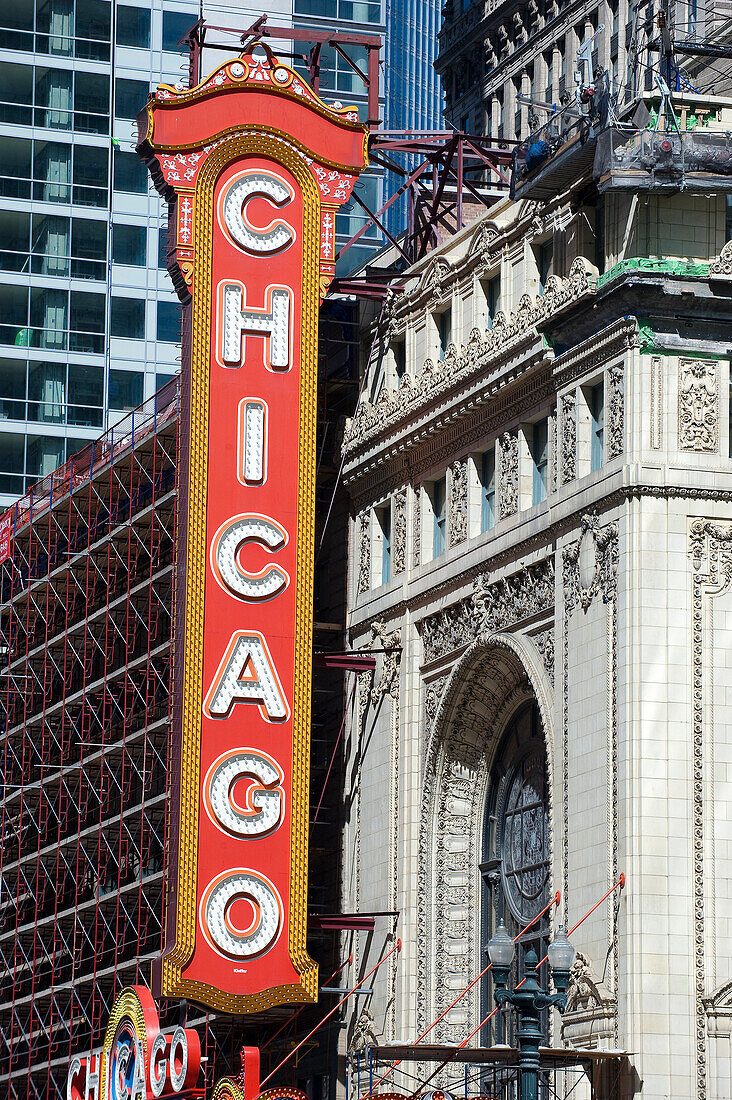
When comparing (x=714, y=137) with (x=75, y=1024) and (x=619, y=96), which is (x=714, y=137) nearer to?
(x=619, y=96)

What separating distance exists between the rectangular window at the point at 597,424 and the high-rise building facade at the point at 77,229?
177ft

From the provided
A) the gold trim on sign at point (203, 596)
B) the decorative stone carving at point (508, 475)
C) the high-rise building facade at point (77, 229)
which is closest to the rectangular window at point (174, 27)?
the high-rise building facade at point (77, 229)

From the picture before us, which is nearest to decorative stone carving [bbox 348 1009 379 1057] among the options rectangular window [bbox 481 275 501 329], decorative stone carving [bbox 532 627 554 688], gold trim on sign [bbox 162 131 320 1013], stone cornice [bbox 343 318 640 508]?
gold trim on sign [bbox 162 131 320 1013]

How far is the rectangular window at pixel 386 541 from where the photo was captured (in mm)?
58906

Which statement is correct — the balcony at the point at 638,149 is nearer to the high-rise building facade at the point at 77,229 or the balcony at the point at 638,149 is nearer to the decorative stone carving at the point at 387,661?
the decorative stone carving at the point at 387,661

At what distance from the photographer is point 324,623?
60812mm

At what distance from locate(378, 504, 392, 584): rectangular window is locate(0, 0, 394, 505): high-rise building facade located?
1663 inches

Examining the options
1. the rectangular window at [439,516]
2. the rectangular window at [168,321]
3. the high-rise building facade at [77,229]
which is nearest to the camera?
the rectangular window at [439,516]

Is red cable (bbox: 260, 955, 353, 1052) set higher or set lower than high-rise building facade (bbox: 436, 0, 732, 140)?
lower

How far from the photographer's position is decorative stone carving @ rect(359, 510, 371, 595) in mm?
59500

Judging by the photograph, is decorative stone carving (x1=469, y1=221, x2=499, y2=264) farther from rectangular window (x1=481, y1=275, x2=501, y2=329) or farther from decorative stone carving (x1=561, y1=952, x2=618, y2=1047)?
decorative stone carving (x1=561, y1=952, x2=618, y2=1047)

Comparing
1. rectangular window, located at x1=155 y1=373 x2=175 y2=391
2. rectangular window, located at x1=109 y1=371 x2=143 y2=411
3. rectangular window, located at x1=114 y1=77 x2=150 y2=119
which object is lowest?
rectangular window, located at x1=109 y1=371 x2=143 y2=411

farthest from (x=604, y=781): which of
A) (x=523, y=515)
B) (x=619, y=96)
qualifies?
(x=619, y=96)

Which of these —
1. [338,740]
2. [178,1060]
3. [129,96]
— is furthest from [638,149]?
[129,96]
